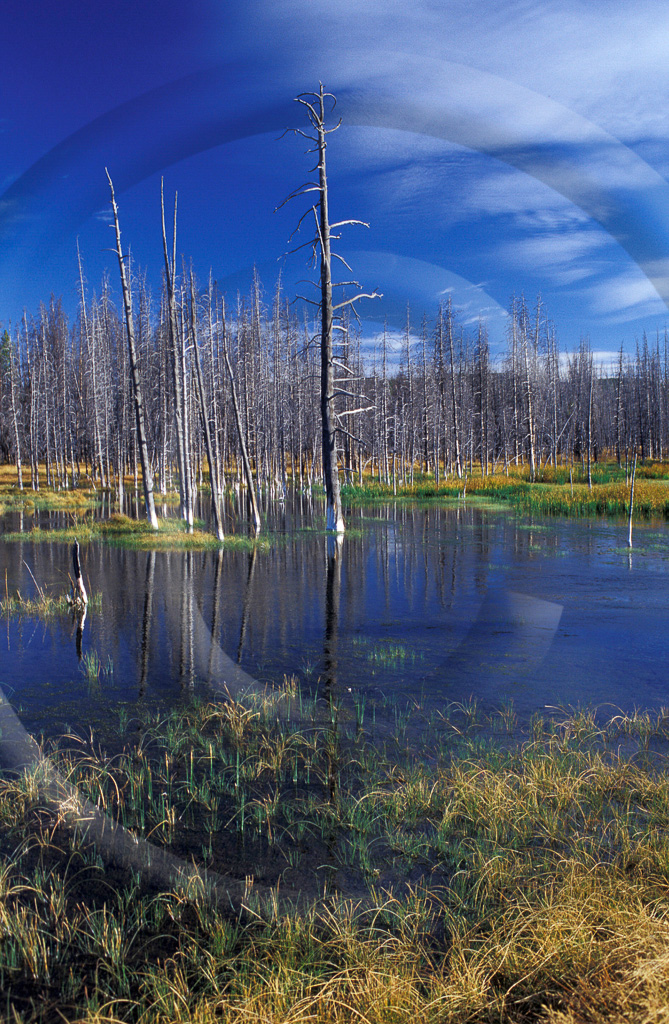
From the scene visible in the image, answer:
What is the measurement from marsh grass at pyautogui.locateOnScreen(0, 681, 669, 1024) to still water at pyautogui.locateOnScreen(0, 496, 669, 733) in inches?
58.4

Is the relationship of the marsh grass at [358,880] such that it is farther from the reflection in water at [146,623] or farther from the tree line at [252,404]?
the tree line at [252,404]

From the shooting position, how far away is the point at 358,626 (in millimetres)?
11812

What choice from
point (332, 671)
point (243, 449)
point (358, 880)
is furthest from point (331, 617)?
point (243, 449)

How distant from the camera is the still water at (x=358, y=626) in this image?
844 cm

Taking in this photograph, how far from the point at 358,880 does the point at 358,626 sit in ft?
24.2

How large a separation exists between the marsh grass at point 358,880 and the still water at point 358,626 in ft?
4.87

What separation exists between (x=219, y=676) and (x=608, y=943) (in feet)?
21.1

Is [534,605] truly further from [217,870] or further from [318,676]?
[217,870]

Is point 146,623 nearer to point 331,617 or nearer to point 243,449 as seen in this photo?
point 331,617

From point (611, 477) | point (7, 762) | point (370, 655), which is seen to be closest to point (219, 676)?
point (370, 655)

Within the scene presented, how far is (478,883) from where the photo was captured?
4.15m

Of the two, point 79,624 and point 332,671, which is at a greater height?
point 79,624

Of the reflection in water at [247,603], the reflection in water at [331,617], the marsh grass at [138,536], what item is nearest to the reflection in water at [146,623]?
the reflection in water at [247,603]

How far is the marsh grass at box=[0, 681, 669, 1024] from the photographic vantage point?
3.22m
